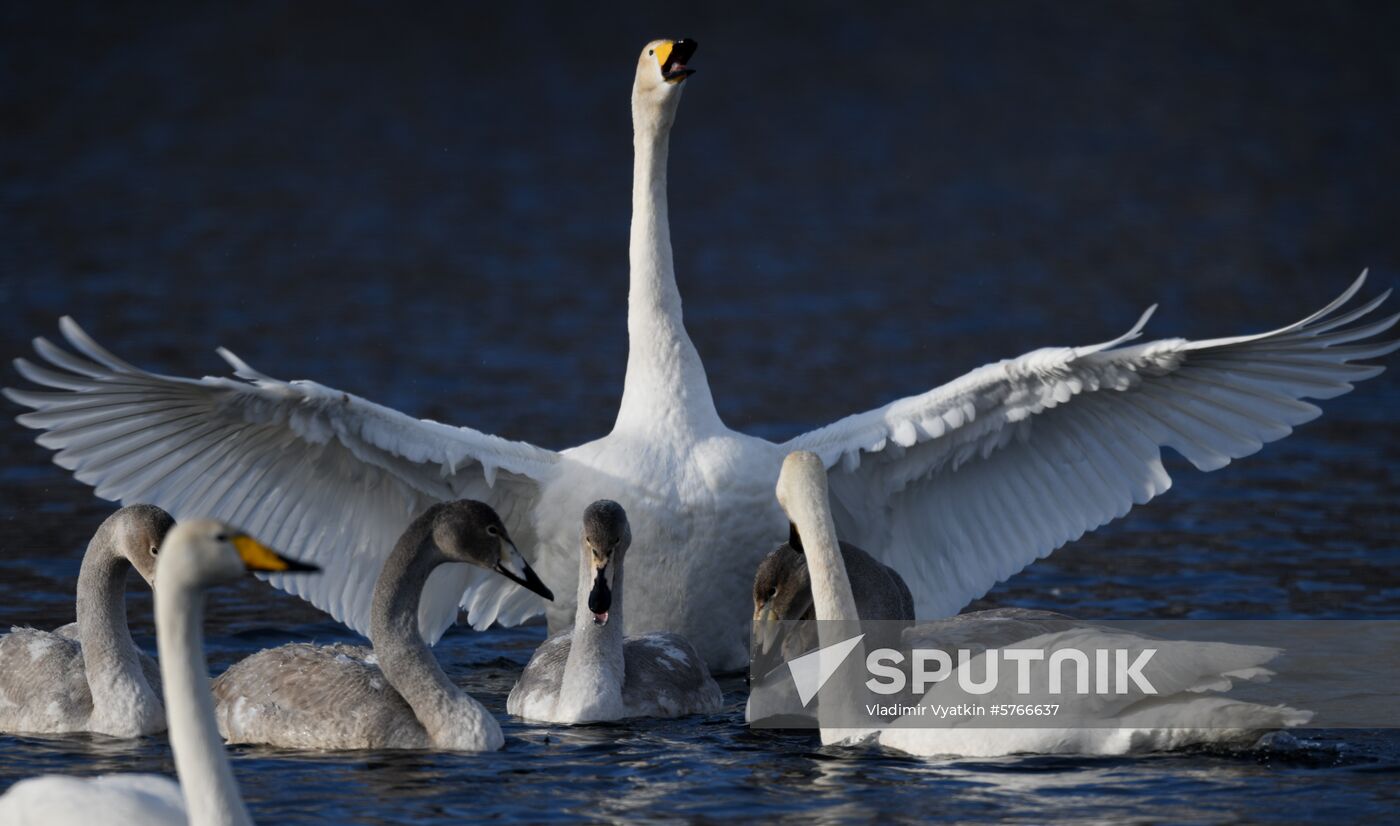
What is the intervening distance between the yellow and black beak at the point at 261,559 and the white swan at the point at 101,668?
2.95 m

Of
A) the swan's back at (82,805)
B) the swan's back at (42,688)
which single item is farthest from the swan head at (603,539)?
the swan's back at (82,805)

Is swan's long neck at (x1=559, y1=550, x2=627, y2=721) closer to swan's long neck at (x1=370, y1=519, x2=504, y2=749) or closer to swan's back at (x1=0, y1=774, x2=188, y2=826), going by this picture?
swan's long neck at (x1=370, y1=519, x2=504, y2=749)

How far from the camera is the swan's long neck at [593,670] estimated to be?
382 inches

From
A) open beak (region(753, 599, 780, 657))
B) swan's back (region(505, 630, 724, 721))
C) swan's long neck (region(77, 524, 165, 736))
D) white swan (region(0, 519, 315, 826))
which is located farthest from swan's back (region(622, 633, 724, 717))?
white swan (region(0, 519, 315, 826))

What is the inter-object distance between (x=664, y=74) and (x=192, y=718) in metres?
5.38

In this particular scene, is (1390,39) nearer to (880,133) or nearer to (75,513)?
(880,133)

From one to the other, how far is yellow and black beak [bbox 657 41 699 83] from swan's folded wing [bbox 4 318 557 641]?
6.42 ft

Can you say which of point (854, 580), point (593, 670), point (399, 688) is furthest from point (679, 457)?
point (399, 688)

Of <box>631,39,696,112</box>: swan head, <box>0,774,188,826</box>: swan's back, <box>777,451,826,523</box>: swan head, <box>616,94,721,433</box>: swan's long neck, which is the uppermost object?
<box>631,39,696,112</box>: swan head

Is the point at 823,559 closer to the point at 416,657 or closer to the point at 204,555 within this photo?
the point at 416,657

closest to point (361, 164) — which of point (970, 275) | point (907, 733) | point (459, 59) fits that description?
point (459, 59)

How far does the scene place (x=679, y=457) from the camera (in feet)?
35.0

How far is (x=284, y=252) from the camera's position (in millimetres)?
25266

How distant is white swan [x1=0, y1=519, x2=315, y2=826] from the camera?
6.66m
